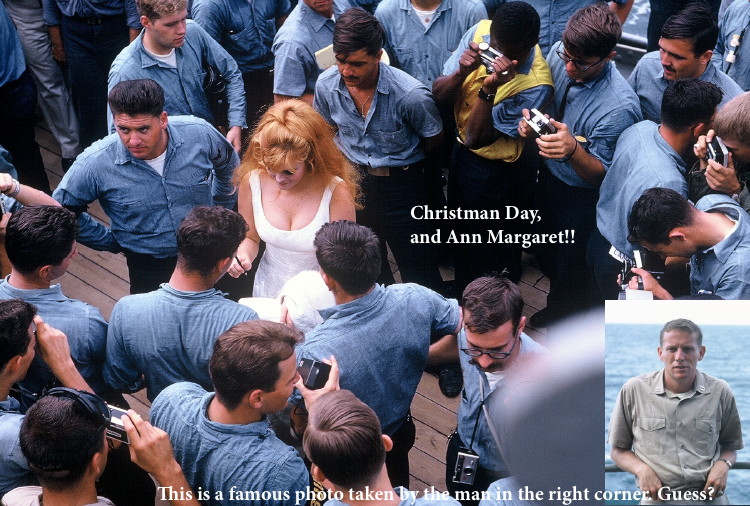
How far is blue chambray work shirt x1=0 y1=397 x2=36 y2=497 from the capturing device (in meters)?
1.88

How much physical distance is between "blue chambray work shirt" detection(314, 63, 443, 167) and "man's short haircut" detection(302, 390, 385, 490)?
139 cm

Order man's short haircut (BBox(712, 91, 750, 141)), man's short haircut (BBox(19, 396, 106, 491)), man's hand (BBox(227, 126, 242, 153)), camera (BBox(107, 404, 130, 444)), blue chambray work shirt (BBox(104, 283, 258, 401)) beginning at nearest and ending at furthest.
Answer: man's short haircut (BBox(19, 396, 106, 491)), camera (BBox(107, 404, 130, 444)), blue chambray work shirt (BBox(104, 283, 258, 401)), man's short haircut (BBox(712, 91, 750, 141)), man's hand (BBox(227, 126, 242, 153))

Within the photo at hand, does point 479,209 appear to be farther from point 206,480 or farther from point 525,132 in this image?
point 206,480

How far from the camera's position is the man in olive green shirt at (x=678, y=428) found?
1.65 meters

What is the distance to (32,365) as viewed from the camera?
216 cm

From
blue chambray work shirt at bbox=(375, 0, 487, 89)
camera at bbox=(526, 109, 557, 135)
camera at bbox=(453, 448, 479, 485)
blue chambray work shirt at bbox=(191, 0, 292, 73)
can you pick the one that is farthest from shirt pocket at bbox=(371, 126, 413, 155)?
camera at bbox=(453, 448, 479, 485)

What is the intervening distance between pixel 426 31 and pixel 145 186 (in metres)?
1.21

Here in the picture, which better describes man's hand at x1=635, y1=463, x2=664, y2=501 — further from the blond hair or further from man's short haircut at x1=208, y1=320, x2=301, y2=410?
the blond hair

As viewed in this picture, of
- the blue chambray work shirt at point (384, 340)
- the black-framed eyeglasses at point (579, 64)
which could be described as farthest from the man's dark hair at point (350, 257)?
the black-framed eyeglasses at point (579, 64)

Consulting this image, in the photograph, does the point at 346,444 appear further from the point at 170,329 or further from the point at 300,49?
the point at 300,49

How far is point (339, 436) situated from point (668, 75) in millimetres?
1760

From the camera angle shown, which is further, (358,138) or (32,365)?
(358,138)

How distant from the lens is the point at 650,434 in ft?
5.49

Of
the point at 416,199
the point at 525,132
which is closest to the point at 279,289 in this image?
the point at 416,199
